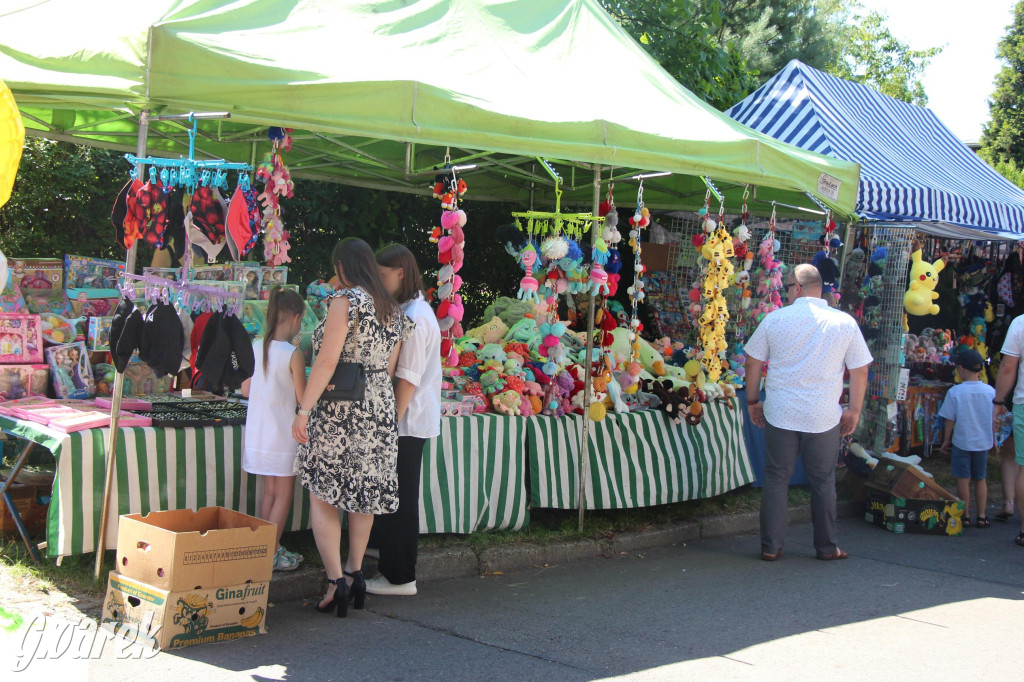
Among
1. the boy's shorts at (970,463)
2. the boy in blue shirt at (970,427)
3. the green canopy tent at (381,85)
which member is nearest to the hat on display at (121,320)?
the green canopy tent at (381,85)

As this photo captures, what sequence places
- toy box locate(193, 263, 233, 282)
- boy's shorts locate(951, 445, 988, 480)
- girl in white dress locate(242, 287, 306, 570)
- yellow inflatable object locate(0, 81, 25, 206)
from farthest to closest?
1. boy's shorts locate(951, 445, 988, 480)
2. toy box locate(193, 263, 233, 282)
3. girl in white dress locate(242, 287, 306, 570)
4. yellow inflatable object locate(0, 81, 25, 206)

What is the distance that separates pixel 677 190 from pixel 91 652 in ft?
21.3

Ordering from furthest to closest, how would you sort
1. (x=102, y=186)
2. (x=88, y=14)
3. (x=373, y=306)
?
(x=102, y=186)
(x=88, y=14)
(x=373, y=306)

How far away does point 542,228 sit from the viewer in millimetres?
6266

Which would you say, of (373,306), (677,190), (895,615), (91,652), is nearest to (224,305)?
(373,306)

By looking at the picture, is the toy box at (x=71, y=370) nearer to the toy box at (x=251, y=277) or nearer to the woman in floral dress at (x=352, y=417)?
the toy box at (x=251, y=277)

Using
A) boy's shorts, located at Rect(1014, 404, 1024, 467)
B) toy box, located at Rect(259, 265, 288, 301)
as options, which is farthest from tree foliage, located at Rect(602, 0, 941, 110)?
toy box, located at Rect(259, 265, 288, 301)

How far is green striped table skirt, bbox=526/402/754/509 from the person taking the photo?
6066 millimetres

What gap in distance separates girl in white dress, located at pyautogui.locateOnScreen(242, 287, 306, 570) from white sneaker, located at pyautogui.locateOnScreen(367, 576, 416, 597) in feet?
1.82

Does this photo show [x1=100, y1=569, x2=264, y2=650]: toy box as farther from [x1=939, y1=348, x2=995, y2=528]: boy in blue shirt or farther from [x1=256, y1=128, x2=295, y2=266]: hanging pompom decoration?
[x1=939, y1=348, x2=995, y2=528]: boy in blue shirt

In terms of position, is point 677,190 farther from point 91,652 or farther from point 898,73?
point 898,73

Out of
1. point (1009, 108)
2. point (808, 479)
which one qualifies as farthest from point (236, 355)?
point (1009, 108)

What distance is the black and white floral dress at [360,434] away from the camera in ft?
14.0

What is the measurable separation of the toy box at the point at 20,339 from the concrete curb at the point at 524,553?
1970mm
